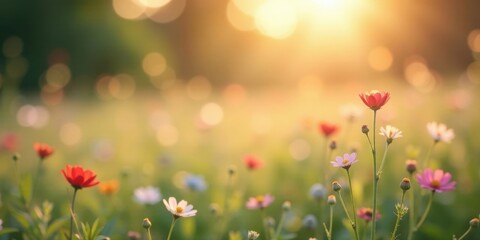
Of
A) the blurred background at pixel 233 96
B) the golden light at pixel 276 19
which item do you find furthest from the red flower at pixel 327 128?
the golden light at pixel 276 19

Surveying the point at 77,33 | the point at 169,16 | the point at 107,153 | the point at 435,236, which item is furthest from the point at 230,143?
the point at 169,16

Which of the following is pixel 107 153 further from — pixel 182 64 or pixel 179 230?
pixel 182 64

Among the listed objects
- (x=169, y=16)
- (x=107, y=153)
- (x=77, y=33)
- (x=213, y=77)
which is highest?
(x=169, y=16)

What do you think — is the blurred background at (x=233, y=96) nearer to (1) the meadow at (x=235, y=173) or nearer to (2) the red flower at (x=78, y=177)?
(1) the meadow at (x=235, y=173)

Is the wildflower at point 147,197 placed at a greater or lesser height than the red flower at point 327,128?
lesser

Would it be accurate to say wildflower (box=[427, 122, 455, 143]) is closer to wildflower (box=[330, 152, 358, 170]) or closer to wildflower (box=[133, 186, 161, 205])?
wildflower (box=[330, 152, 358, 170])

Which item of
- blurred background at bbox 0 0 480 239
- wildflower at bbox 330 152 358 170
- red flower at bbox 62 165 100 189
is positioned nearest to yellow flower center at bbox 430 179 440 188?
wildflower at bbox 330 152 358 170
